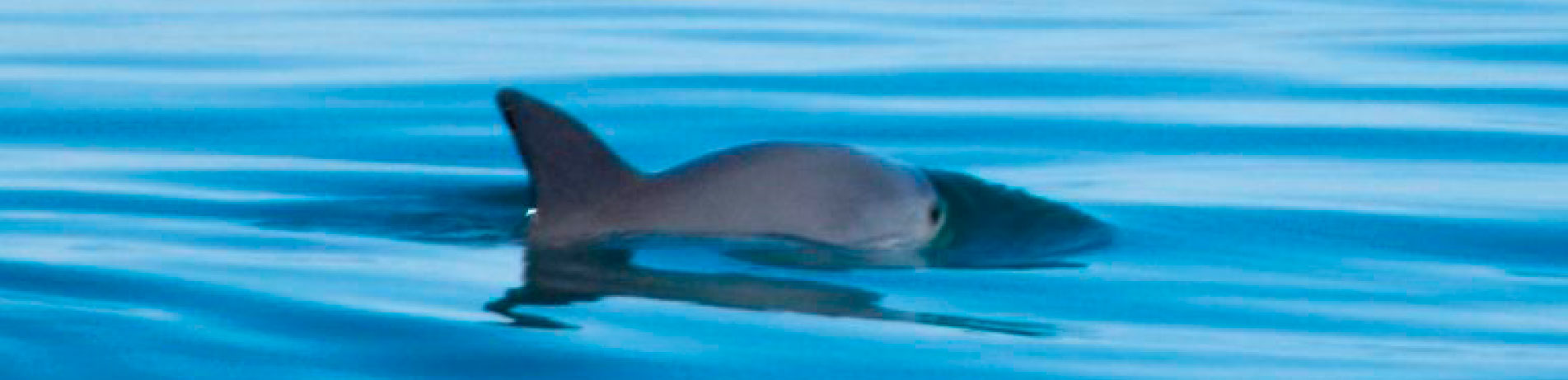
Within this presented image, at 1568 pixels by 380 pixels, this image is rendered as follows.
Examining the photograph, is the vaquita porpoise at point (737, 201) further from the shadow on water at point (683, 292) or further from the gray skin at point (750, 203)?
the shadow on water at point (683, 292)

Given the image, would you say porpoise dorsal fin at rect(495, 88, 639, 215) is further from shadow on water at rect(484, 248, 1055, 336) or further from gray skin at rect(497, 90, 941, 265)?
shadow on water at rect(484, 248, 1055, 336)

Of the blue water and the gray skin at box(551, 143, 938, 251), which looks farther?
the gray skin at box(551, 143, 938, 251)

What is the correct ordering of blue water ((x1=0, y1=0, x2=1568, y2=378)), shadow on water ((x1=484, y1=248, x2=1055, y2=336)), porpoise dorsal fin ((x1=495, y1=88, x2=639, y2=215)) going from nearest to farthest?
1. blue water ((x1=0, y1=0, x2=1568, y2=378))
2. shadow on water ((x1=484, y1=248, x2=1055, y2=336))
3. porpoise dorsal fin ((x1=495, y1=88, x2=639, y2=215))

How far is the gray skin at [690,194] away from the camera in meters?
6.73

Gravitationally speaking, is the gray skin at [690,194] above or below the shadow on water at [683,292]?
above

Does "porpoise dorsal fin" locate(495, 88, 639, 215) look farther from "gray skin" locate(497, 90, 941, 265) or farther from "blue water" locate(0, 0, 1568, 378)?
"blue water" locate(0, 0, 1568, 378)

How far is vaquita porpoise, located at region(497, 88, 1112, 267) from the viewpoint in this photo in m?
6.73

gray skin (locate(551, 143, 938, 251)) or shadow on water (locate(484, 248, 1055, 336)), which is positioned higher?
gray skin (locate(551, 143, 938, 251))

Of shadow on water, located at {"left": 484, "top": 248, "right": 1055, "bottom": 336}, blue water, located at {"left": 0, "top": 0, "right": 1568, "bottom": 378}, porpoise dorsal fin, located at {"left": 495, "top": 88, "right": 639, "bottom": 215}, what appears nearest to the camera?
blue water, located at {"left": 0, "top": 0, "right": 1568, "bottom": 378}

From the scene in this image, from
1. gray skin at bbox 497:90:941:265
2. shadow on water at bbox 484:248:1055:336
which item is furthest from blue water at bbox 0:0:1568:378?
gray skin at bbox 497:90:941:265

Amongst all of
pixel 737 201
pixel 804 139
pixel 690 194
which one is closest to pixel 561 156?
pixel 690 194

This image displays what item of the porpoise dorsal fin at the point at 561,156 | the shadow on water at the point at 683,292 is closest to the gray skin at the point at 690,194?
the porpoise dorsal fin at the point at 561,156

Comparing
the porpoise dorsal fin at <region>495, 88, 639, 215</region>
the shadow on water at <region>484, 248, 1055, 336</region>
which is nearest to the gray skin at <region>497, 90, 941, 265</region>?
the porpoise dorsal fin at <region>495, 88, 639, 215</region>

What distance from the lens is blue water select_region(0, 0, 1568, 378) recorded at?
5578 millimetres
